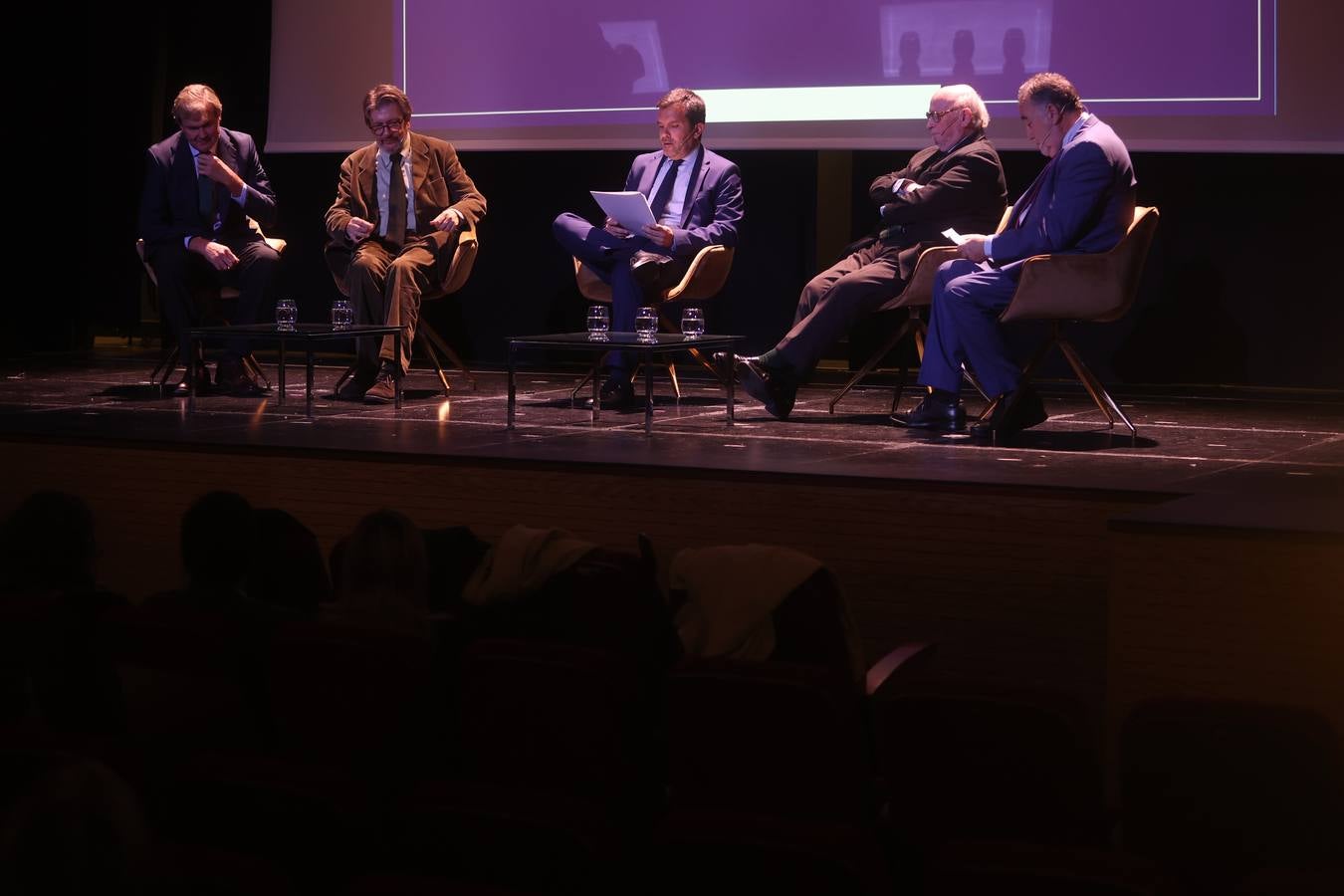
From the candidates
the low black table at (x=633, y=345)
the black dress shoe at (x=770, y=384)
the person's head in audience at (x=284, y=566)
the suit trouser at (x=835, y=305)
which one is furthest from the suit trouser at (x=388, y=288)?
the person's head in audience at (x=284, y=566)

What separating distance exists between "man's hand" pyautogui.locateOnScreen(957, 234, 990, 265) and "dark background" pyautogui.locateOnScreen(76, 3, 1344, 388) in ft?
5.89

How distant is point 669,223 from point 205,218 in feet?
5.88

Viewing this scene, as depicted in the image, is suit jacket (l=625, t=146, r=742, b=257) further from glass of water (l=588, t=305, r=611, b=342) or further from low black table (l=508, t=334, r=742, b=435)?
low black table (l=508, t=334, r=742, b=435)

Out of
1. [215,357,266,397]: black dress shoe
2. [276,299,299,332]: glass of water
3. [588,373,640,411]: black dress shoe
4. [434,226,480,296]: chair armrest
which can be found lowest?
[588,373,640,411]: black dress shoe

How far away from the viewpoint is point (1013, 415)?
14.1 ft

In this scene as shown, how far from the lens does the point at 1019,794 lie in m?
1.65

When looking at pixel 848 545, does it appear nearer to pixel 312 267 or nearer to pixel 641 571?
pixel 641 571

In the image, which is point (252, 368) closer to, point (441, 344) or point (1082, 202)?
point (441, 344)

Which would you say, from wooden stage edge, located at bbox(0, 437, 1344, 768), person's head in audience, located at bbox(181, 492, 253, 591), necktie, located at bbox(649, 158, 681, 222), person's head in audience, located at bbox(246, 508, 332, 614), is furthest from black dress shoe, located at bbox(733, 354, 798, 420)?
person's head in audience, located at bbox(181, 492, 253, 591)

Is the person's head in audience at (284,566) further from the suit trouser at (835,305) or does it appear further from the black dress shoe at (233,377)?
the black dress shoe at (233,377)

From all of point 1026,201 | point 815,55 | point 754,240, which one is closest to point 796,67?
point 815,55

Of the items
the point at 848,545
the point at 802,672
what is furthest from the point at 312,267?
the point at 802,672

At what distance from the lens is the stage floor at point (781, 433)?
11.6 ft

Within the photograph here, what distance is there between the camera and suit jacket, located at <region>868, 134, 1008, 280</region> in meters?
4.96
